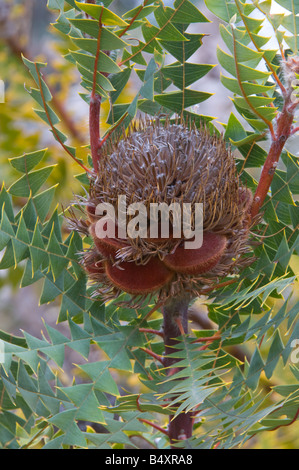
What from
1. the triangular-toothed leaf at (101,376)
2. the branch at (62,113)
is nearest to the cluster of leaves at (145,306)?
the triangular-toothed leaf at (101,376)

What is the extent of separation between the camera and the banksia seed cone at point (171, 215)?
0.55 m

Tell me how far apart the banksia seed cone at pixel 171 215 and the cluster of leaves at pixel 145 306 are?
35 millimetres

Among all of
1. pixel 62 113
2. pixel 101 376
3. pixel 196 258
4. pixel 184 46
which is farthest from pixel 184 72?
pixel 62 113

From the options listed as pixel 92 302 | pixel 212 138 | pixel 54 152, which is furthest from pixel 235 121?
pixel 54 152

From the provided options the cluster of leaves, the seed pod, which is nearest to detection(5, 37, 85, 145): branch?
the cluster of leaves

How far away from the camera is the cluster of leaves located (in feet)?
1.74

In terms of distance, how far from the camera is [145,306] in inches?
25.0

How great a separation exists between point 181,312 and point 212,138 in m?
0.21

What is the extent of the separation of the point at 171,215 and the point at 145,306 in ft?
0.46

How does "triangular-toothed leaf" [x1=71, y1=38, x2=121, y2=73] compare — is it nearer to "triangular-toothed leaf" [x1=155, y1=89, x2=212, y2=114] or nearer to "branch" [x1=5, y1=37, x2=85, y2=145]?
"triangular-toothed leaf" [x1=155, y1=89, x2=212, y2=114]

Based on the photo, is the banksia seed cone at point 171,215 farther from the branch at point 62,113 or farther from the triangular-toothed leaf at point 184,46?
the branch at point 62,113

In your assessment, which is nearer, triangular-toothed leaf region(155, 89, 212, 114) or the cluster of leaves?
the cluster of leaves

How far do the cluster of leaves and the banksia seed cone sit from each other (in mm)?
35
